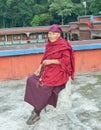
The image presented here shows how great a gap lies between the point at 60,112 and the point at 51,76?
0.73 m

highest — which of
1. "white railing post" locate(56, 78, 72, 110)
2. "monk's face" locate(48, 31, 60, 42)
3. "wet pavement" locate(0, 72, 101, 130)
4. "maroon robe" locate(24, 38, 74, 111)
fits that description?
"monk's face" locate(48, 31, 60, 42)

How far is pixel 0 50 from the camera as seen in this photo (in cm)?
652

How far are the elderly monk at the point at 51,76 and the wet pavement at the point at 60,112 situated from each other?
0.22 m

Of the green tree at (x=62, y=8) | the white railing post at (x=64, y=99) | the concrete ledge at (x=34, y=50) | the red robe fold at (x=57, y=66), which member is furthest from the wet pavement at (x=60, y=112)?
Result: the green tree at (x=62, y=8)

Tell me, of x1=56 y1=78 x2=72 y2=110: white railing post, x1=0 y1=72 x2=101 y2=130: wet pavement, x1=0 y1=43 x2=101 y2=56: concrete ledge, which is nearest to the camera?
x1=0 y1=72 x2=101 y2=130: wet pavement

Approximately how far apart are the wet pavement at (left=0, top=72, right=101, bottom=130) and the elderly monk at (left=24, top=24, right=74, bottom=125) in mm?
223

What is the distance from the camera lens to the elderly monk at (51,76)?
159 inches

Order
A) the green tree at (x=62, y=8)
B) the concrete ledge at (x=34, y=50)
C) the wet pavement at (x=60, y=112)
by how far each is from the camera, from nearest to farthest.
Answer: the wet pavement at (x=60, y=112) → the concrete ledge at (x=34, y=50) → the green tree at (x=62, y=8)

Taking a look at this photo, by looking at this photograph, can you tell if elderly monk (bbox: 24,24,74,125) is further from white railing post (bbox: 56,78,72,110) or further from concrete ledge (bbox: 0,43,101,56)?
concrete ledge (bbox: 0,43,101,56)

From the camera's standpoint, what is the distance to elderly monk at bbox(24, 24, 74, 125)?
4.04 m

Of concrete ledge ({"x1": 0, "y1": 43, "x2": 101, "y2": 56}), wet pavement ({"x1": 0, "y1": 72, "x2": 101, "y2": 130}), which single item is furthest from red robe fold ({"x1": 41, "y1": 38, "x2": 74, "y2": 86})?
concrete ledge ({"x1": 0, "y1": 43, "x2": 101, "y2": 56})

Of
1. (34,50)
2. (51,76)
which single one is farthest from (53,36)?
(34,50)

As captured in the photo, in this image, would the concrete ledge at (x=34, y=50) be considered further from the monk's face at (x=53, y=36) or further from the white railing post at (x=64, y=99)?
the monk's face at (x=53, y=36)

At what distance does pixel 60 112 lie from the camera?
451 cm
